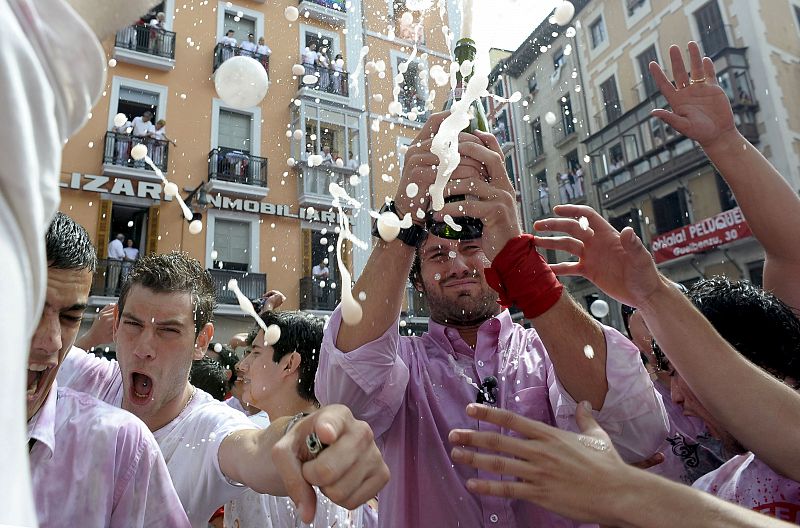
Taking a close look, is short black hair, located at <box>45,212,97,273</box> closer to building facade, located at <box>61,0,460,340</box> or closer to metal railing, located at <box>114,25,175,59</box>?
building facade, located at <box>61,0,460,340</box>

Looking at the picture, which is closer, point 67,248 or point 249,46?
point 67,248

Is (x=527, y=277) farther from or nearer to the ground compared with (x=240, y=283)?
nearer to the ground

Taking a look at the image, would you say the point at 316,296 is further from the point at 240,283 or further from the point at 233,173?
the point at 233,173

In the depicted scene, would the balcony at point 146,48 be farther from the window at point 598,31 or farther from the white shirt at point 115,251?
the window at point 598,31

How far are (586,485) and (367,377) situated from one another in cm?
87

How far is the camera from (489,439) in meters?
1.23

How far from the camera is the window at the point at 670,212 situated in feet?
58.6

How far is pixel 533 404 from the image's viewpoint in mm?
1992

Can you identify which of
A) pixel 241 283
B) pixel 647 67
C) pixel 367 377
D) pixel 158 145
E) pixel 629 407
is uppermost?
pixel 647 67

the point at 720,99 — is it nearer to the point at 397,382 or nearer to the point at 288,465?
the point at 397,382

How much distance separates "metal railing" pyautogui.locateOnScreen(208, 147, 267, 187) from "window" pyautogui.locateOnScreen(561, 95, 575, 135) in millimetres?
11415

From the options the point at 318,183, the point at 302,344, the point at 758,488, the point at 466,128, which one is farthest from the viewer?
the point at 318,183

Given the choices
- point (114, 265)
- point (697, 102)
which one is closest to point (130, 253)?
point (114, 265)

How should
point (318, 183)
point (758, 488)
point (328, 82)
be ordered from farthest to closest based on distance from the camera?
point (328, 82) → point (318, 183) → point (758, 488)
